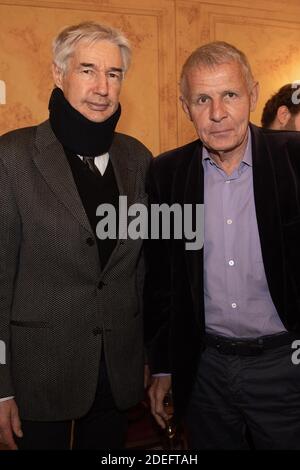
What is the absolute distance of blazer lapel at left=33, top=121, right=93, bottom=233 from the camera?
4.67 ft

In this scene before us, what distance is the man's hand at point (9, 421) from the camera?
1441 mm

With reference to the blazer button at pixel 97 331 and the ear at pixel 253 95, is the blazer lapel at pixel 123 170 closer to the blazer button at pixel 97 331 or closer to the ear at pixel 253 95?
the blazer button at pixel 97 331

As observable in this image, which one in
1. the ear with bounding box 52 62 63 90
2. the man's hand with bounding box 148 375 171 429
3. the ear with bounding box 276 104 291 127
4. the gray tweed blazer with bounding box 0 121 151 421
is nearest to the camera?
the gray tweed blazer with bounding box 0 121 151 421

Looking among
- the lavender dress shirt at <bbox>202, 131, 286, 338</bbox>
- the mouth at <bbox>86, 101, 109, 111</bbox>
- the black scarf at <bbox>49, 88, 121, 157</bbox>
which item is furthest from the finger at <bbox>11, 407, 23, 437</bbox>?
the mouth at <bbox>86, 101, 109, 111</bbox>

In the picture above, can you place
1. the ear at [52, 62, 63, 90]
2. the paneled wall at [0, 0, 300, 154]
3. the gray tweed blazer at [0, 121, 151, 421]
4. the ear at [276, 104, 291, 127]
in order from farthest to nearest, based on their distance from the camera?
the paneled wall at [0, 0, 300, 154]
the ear at [276, 104, 291, 127]
the ear at [52, 62, 63, 90]
the gray tweed blazer at [0, 121, 151, 421]

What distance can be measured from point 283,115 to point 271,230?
1.34 meters

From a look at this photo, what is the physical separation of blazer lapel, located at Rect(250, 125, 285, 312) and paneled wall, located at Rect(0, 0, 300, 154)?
221cm

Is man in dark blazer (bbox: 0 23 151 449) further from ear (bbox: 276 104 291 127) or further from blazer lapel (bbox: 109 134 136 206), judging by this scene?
ear (bbox: 276 104 291 127)

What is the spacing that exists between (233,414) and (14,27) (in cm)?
276

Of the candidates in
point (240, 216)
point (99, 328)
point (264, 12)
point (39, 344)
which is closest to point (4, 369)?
point (39, 344)

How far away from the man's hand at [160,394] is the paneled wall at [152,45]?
2.16 metres

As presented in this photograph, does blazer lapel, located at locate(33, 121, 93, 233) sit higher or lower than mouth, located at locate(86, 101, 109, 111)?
lower

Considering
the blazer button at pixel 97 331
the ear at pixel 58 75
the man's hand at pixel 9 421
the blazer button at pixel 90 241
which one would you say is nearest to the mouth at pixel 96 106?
the ear at pixel 58 75

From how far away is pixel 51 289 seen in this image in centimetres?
144
